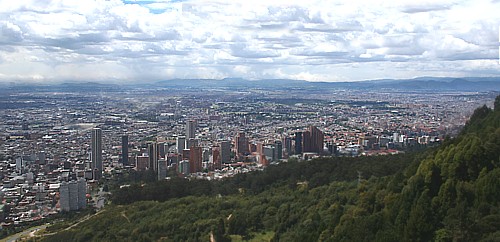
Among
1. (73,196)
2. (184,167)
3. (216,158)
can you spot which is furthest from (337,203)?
(216,158)

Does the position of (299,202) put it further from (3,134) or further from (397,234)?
(3,134)

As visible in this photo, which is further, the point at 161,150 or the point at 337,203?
the point at 161,150

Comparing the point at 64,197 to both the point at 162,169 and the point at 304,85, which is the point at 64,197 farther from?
the point at 304,85

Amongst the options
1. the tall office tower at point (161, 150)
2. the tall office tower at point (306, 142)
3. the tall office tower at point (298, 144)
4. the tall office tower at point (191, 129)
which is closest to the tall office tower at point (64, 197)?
the tall office tower at point (161, 150)

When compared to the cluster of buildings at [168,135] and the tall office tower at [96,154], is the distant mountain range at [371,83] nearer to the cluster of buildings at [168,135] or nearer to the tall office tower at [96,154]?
the cluster of buildings at [168,135]

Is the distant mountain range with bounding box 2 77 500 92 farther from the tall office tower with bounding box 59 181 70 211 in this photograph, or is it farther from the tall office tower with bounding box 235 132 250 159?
the tall office tower with bounding box 59 181 70 211

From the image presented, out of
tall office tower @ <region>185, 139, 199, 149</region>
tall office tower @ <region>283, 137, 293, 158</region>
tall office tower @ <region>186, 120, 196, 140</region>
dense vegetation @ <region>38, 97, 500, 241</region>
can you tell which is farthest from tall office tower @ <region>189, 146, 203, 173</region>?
tall office tower @ <region>186, 120, 196, 140</region>
